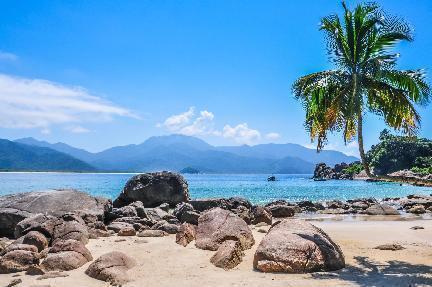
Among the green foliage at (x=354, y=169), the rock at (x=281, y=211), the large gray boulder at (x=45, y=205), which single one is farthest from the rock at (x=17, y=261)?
the green foliage at (x=354, y=169)

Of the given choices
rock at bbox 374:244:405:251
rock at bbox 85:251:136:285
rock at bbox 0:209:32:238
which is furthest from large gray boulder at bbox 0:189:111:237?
rock at bbox 374:244:405:251

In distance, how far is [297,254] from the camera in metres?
13.7

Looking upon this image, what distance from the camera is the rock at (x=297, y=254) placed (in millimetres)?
13461

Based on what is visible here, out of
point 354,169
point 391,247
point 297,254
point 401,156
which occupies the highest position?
point 401,156

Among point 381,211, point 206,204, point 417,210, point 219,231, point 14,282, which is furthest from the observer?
point 417,210

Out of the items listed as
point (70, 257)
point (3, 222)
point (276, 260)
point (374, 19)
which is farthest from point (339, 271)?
point (3, 222)

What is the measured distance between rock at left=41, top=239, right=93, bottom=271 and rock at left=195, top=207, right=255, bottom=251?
4646 millimetres

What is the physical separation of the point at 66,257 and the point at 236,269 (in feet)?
18.4

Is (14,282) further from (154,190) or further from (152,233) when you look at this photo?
(154,190)

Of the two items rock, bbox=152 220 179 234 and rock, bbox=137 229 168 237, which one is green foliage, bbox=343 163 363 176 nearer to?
rock, bbox=152 220 179 234

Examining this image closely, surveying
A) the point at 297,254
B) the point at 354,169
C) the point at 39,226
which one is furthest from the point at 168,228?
the point at 354,169

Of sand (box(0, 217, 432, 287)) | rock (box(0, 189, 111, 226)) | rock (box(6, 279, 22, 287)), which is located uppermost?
rock (box(0, 189, 111, 226))

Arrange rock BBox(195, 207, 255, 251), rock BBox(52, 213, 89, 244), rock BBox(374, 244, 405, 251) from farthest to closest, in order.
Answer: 1. rock BBox(374, 244, 405, 251)
2. rock BBox(52, 213, 89, 244)
3. rock BBox(195, 207, 255, 251)

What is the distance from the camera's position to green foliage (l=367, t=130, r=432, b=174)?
126625 millimetres
